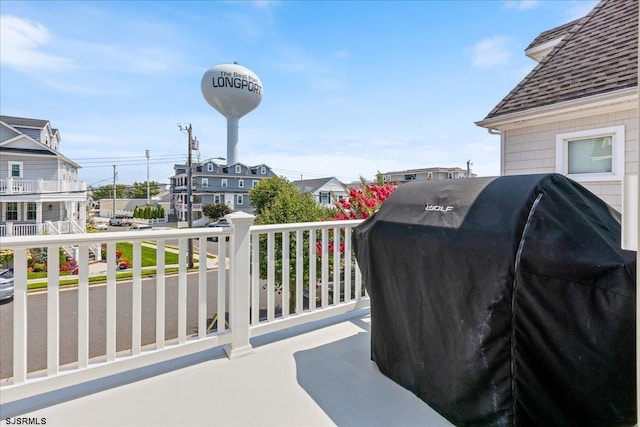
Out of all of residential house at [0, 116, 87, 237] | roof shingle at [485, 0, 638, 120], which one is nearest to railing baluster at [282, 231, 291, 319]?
roof shingle at [485, 0, 638, 120]

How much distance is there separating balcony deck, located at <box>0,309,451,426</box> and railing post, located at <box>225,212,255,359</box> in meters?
0.09

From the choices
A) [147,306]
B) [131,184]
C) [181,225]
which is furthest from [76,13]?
[131,184]

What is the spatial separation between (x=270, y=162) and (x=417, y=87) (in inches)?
1144

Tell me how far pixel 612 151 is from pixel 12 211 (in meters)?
24.1

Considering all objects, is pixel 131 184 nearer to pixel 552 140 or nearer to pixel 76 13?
pixel 76 13

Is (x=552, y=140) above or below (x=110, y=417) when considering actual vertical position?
above

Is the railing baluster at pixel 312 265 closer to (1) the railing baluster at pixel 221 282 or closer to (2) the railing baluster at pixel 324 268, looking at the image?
(2) the railing baluster at pixel 324 268

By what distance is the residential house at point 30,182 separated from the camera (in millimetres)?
16734

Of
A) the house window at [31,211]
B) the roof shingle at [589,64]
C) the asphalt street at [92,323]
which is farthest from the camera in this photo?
the house window at [31,211]

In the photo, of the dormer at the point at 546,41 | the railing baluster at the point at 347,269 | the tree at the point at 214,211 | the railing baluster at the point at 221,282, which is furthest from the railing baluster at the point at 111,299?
the tree at the point at 214,211

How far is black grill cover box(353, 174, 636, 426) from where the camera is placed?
1262mm

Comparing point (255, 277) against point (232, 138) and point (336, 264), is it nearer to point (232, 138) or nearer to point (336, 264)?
point (336, 264)

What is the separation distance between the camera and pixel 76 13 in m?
4.88

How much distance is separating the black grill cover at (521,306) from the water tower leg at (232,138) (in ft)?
74.3
